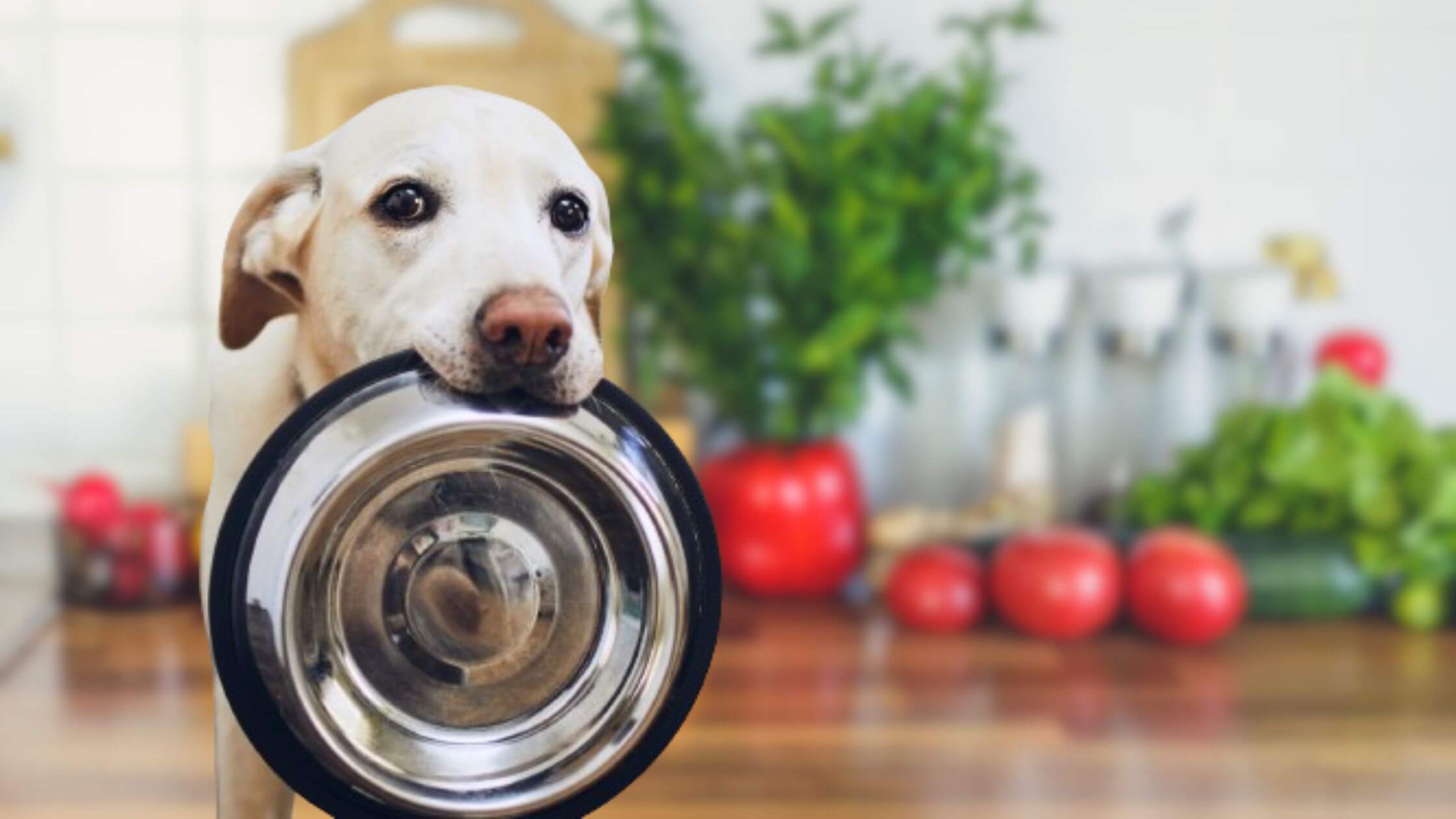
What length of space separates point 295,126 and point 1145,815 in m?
1.25

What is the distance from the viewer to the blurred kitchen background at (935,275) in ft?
5.51

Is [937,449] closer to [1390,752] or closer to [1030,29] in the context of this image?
[1030,29]

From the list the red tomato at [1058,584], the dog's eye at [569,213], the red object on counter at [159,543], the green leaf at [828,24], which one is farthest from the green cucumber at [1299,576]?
the dog's eye at [569,213]

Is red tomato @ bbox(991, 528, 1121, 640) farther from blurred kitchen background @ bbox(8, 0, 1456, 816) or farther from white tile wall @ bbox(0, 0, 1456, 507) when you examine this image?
white tile wall @ bbox(0, 0, 1456, 507)

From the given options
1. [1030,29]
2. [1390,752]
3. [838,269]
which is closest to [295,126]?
[838,269]

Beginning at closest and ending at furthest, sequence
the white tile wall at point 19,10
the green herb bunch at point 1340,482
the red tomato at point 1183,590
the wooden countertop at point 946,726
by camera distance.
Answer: the wooden countertop at point 946,726
the red tomato at point 1183,590
the green herb bunch at point 1340,482
the white tile wall at point 19,10

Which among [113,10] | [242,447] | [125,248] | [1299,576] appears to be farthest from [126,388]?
[242,447]

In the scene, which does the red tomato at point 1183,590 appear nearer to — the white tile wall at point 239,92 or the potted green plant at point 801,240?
the potted green plant at point 801,240

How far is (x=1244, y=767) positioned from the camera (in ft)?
4.04

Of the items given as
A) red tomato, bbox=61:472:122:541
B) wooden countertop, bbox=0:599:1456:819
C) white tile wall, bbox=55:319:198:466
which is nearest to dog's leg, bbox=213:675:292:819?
wooden countertop, bbox=0:599:1456:819

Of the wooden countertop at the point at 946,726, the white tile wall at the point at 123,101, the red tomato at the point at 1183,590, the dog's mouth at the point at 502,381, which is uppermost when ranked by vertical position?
the white tile wall at the point at 123,101

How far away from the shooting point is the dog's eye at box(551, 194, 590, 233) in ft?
1.03

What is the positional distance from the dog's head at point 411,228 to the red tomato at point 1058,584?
1330 millimetres

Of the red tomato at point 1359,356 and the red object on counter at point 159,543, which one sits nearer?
the red object on counter at point 159,543
